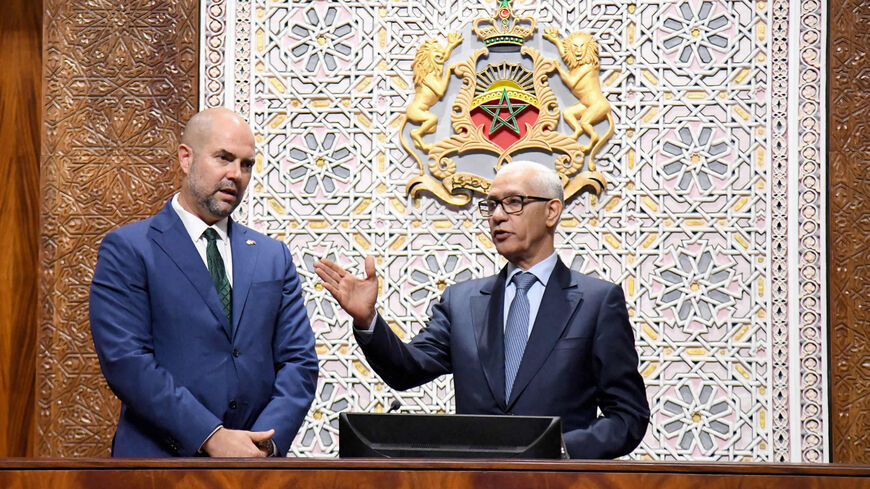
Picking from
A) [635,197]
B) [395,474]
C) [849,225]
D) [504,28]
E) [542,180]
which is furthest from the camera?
[504,28]

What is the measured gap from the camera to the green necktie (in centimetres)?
273

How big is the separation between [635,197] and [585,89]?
0.48 meters

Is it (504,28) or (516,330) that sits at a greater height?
(504,28)

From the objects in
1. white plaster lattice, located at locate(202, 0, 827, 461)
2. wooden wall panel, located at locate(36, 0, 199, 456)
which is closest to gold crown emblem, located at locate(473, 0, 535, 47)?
white plaster lattice, located at locate(202, 0, 827, 461)

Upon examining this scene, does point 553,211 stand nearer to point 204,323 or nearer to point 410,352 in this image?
point 410,352

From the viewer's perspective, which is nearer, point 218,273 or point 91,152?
point 218,273

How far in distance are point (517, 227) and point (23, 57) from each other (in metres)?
2.60

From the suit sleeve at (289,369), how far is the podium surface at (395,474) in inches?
35.5

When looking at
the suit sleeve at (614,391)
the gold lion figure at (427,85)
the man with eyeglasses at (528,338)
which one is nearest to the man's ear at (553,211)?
the man with eyeglasses at (528,338)

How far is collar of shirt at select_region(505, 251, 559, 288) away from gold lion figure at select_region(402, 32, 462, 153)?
122cm

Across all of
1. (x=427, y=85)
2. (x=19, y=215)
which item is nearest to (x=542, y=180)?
(x=427, y=85)

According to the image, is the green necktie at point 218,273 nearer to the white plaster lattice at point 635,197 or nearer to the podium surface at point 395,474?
the podium surface at point 395,474

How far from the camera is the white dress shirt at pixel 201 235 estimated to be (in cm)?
277

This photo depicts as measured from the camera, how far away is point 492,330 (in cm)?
284
